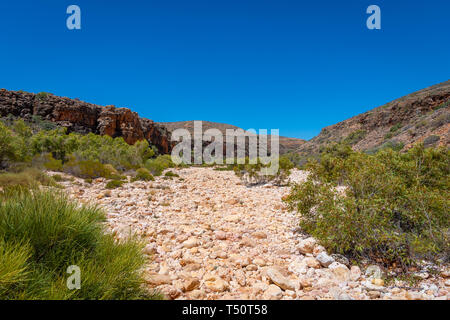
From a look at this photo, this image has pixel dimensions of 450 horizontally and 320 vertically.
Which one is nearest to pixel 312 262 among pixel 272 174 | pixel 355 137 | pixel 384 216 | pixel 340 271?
pixel 340 271

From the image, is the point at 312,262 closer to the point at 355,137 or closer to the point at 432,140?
the point at 432,140

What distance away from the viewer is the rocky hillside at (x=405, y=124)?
66.6 feet

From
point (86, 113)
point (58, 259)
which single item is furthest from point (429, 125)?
point (86, 113)

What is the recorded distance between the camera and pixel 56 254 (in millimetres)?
2111

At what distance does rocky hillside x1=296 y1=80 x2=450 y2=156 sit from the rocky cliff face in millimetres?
41111

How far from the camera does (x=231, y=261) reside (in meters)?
3.81

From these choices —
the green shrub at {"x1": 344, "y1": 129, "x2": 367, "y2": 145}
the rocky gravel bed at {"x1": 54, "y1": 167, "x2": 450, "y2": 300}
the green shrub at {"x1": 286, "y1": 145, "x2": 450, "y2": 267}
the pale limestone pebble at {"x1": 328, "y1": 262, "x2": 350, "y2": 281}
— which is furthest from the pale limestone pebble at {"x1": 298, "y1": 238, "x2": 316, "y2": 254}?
the green shrub at {"x1": 344, "y1": 129, "x2": 367, "y2": 145}

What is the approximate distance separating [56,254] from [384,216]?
4926mm

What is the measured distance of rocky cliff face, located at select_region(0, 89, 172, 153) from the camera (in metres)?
35.6

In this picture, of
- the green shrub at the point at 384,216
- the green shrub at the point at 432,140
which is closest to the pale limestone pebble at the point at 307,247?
the green shrub at the point at 384,216

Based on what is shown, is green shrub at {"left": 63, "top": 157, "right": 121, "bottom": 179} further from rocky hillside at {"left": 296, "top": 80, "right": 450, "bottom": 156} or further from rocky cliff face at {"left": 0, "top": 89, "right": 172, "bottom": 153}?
rocky cliff face at {"left": 0, "top": 89, "right": 172, "bottom": 153}

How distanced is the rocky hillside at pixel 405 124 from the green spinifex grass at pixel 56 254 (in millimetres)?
22831

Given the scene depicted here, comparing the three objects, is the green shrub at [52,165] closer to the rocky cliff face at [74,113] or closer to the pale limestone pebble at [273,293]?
the pale limestone pebble at [273,293]
